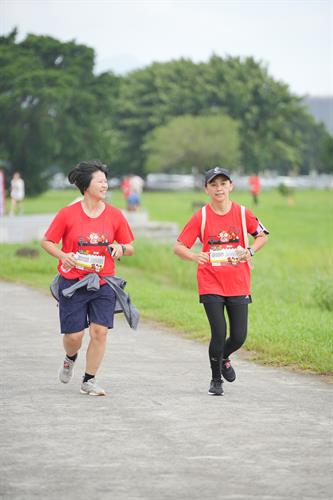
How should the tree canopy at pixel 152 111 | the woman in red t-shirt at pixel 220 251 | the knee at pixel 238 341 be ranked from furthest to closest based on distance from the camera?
1. the tree canopy at pixel 152 111
2. the knee at pixel 238 341
3. the woman in red t-shirt at pixel 220 251

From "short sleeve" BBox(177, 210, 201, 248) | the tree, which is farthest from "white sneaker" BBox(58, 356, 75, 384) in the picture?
the tree

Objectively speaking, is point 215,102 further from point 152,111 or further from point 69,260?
point 69,260

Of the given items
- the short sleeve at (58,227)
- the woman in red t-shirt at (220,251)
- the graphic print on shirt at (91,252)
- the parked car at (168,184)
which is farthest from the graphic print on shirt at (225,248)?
the parked car at (168,184)

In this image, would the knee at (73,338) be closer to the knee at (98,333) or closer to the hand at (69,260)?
the knee at (98,333)

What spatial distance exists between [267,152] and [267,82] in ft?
23.6

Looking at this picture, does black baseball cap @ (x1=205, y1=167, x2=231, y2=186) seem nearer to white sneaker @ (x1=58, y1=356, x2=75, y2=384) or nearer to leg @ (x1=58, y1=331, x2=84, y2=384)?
leg @ (x1=58, y1=331, x2=84, y2=384)

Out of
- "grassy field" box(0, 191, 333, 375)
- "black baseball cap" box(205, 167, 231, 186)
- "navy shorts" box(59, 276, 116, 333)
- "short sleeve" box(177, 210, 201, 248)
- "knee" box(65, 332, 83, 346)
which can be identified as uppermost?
"black baseball cap" box(205, 167, 231, 186)

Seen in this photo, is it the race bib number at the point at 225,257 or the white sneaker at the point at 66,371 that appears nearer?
the race bib number at the point at 225,257

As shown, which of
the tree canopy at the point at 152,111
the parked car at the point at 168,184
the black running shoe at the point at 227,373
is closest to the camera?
the black running shoe at the point at 227,373

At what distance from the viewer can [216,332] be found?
9258mm

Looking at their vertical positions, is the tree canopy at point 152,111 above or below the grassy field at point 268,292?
above

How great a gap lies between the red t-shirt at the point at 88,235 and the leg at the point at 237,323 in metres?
0.92

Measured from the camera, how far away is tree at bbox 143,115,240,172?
10288 centimetres

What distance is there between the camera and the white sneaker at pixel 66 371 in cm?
944
